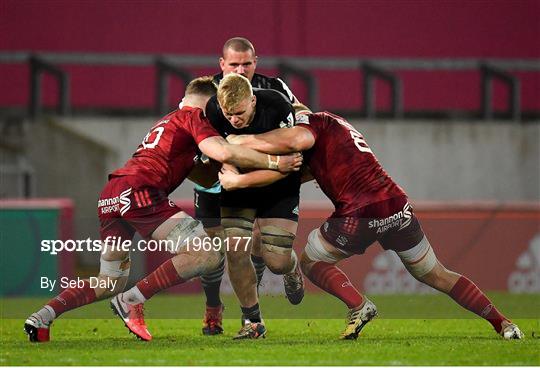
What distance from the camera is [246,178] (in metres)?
9.92

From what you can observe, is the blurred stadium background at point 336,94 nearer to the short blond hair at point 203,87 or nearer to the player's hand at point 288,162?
the short blond hair at point 203,87

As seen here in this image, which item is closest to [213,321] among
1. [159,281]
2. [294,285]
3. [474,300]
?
[294,285]

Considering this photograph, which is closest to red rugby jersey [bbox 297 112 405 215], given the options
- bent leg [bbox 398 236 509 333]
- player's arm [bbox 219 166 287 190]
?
player's arm [bbox 219 166 287 190]

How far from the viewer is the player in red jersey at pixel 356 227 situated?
33.3ft

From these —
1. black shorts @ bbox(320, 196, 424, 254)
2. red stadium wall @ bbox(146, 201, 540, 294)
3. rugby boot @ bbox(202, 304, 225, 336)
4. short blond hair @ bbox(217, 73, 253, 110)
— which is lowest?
red stadium wall @ bbox(146, 201, 540, 294)

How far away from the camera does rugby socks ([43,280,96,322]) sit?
32.9 feet

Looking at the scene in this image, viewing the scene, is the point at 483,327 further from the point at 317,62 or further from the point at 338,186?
the point at 317,62

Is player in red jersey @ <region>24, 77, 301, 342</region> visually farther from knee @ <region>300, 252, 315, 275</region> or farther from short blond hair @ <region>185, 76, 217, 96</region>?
knee @ <region>300, 252, 315, 275</region>

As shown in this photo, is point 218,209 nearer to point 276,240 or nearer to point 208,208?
point 208,208

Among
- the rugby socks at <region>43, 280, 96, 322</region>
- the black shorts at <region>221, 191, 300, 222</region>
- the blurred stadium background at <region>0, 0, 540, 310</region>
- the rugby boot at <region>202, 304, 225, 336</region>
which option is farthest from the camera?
the blurred stadium background at <region>0, 0, 540, 310</region>

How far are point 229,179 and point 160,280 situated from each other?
0.83 metres

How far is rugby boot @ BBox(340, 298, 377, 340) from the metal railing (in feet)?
25.5

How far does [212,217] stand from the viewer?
10797 mm

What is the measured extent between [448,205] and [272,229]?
4930mm
